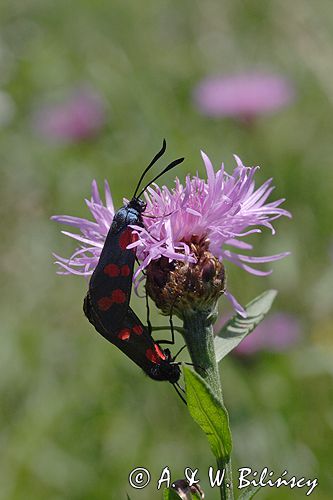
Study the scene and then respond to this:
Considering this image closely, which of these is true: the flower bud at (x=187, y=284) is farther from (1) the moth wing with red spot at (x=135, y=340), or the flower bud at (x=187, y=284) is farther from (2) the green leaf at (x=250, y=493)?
(2) the green leaf at (x=250, y=493)

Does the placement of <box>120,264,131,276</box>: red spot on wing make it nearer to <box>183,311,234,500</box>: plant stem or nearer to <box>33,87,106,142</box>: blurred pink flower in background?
<box>183,311,234,500</box>: plant stem

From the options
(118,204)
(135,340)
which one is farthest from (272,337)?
(135,340)

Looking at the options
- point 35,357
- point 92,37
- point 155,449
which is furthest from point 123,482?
point 92,37

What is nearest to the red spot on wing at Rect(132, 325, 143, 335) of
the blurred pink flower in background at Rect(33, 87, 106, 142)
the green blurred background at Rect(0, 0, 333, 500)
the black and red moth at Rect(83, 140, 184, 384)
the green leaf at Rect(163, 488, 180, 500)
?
the black and red moth at Rect(83, 140, 184, 384)

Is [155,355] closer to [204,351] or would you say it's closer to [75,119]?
[204,351]

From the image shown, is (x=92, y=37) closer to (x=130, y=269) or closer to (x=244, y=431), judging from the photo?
(x=244, y=431)

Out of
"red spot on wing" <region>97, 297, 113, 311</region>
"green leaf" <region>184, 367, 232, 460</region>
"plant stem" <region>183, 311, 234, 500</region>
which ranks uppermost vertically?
"red spot on wing" <region>97, 297, 113, 311</region>

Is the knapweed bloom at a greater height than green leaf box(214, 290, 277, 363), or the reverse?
→ the knapweed bloom
